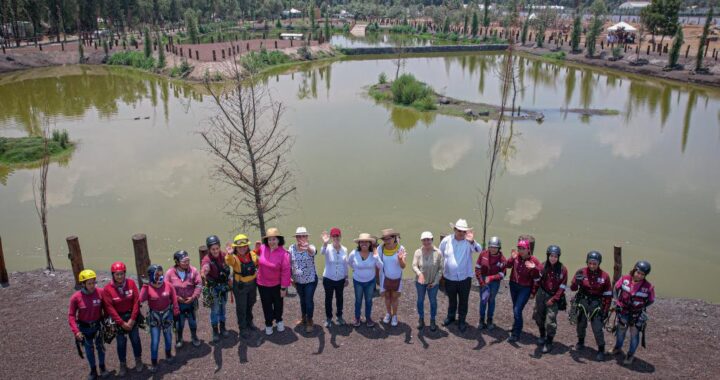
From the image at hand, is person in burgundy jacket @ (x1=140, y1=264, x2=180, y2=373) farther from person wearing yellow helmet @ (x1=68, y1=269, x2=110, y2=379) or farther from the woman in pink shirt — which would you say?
the woman in pink shirt

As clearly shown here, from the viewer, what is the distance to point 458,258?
6926mm

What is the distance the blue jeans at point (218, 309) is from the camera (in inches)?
270

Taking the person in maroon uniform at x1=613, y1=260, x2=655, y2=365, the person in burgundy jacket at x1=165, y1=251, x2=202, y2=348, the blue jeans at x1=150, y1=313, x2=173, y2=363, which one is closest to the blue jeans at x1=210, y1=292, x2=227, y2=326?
the person in burgundy jacket at x1=165, y1=251, x2=202, y2=348

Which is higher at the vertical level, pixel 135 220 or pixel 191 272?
pixel 191 272

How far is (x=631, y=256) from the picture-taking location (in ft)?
39.1

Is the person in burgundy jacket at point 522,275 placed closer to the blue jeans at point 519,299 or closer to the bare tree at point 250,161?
the blue jeans at point 519,299

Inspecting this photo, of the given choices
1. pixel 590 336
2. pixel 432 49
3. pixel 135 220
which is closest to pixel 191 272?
pixel 590 336

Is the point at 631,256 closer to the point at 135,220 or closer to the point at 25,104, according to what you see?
the point at 135,220

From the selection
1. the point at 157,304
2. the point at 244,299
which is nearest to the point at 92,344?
the point at 157,304

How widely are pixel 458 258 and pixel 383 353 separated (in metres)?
1.62

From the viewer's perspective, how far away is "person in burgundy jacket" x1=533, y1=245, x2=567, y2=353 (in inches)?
254

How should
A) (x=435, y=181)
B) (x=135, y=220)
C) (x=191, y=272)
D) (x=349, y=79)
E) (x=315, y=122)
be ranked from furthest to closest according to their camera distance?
(x=349, y=79) → (x=315, y=122) → (x=435, y=181) → (x=135, y=220) → (x=191, y=272)

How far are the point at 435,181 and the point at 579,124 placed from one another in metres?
13.0

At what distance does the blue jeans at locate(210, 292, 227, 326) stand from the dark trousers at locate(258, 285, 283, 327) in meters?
0.50
